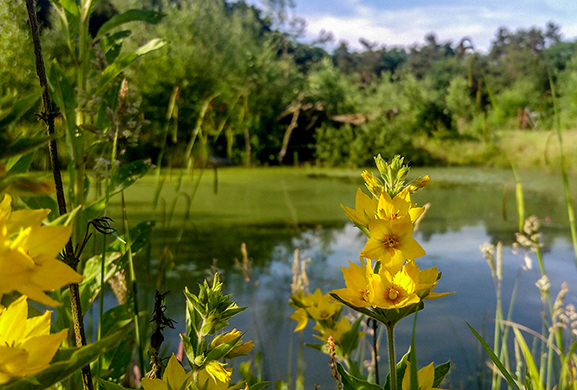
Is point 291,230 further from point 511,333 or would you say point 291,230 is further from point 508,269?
point 511,333

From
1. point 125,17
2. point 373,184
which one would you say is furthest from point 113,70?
point 373,184

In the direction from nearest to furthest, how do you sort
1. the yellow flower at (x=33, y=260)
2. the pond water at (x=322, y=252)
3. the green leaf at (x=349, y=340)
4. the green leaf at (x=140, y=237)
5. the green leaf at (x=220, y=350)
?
the yellow flower at (x=33, y=260), the green leaf at (x=220, y=350), the green leaf at (x=349, y=340), the green leaf at (x=140, y=237), the pond water at (x=322, y=252)

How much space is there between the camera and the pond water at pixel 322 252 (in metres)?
1.41

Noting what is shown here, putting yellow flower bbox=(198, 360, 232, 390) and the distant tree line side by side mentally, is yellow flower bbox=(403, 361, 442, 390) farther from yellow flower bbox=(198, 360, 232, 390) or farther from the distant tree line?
the distant tree line

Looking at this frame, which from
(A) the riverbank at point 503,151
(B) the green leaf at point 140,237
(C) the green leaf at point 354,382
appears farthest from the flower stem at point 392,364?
(A) the riverbank at point 503,151

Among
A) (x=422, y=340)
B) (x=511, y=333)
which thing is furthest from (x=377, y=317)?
(x=511, y=333)

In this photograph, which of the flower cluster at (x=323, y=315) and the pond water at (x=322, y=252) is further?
the pond water at (x=322, y=252)

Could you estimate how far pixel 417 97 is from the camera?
1216 cm

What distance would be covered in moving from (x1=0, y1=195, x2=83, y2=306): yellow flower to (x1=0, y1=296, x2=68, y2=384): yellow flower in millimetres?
21

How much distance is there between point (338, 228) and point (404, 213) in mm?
2682

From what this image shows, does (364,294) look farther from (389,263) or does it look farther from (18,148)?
(18,148)

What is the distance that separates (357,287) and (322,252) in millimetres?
2060

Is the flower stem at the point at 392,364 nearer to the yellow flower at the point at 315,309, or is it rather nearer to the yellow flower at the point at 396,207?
the yellow flower at the point at 396,207

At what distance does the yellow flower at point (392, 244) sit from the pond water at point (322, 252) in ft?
1.53
